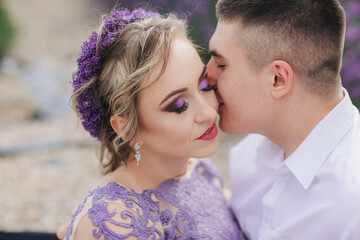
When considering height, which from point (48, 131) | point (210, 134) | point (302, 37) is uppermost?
point (302, 37)

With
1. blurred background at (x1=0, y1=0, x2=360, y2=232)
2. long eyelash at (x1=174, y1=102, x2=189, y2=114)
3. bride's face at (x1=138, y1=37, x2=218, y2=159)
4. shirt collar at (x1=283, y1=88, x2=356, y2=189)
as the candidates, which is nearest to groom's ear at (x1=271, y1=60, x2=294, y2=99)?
shirt collar at (x1=283, y1=88, x2=356, y2=189)

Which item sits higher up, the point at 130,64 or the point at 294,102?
the point at 130,64

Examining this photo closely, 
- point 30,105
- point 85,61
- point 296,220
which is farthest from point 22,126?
point 296,220

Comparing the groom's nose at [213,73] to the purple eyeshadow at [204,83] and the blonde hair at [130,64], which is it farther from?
the blonde hair at [130,64]

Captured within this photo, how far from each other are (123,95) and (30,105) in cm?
597

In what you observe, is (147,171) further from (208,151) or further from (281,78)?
(281,78)

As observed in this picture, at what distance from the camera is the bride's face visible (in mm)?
1939

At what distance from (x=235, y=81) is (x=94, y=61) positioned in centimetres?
78

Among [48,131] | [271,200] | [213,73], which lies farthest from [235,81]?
[48,131]

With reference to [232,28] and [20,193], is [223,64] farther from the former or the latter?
[20,193]

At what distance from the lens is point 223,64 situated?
2.30 metres

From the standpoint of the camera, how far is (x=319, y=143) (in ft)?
6.84

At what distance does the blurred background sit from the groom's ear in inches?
25.1

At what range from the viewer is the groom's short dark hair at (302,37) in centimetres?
212
